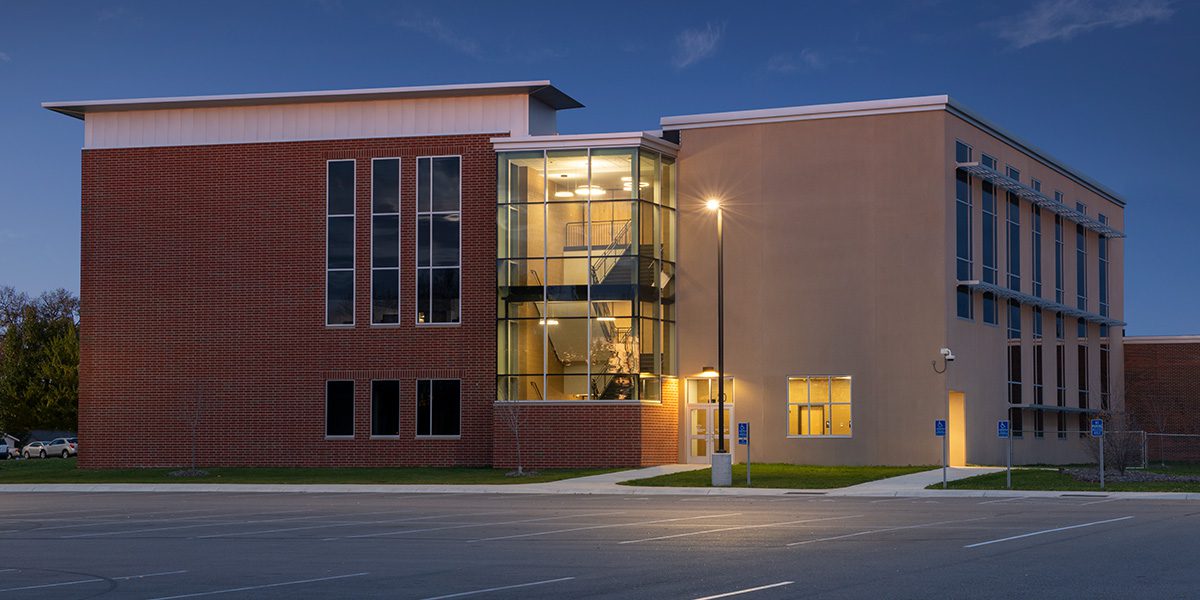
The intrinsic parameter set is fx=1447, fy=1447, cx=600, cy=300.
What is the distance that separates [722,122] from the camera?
47250 millimetres

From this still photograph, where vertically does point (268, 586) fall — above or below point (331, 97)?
below

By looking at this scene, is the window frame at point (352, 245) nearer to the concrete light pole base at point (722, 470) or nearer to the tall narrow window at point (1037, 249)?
the concrete light pole base at point (722, 470)

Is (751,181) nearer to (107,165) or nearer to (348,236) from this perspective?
(348,236)

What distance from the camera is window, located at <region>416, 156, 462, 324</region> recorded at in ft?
154

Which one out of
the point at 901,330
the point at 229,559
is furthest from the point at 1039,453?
the point at 229,559

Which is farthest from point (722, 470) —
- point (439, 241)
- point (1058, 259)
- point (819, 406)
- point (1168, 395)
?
point (1168, 395)

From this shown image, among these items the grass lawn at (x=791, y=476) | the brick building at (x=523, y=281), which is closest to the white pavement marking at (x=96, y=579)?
the grass lawn at (x=791, y=476)

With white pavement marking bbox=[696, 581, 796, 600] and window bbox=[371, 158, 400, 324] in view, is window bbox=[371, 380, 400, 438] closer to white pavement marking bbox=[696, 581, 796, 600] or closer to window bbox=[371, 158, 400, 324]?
window bbox=[371, 158, 400, 324]

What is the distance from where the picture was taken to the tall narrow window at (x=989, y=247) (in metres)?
48.8

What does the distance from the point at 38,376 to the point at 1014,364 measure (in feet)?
202

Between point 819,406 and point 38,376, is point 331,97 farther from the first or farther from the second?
point 38,376

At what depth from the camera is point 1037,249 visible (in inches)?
2127

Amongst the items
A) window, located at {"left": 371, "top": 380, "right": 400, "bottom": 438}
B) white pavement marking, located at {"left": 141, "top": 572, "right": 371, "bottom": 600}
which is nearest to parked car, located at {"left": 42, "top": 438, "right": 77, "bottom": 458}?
window, located at {"left": 371, "top": 380, "right": 400, "bottom": 438}

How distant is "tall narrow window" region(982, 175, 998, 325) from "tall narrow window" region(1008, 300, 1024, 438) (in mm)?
1763
